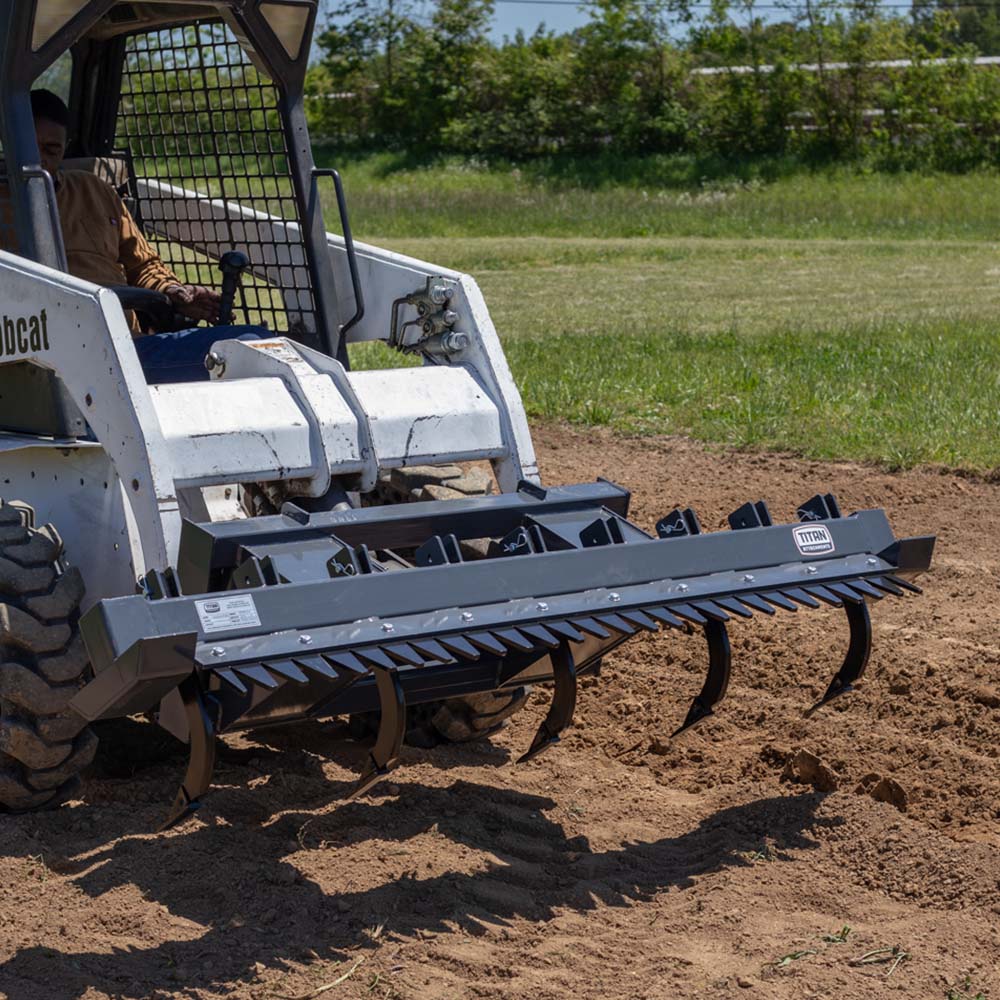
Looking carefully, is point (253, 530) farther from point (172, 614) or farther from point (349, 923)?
point (349, 923)

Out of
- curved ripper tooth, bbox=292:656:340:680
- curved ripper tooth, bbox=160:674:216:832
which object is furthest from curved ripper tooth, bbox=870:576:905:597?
curved ripper tooth, bbox=160:674:216:832

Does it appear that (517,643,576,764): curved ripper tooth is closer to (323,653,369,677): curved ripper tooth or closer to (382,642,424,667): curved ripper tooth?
(382,642,424,667): curved ripper tooth

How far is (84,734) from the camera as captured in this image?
14.0ft

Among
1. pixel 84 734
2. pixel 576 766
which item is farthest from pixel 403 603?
pixel 576 766

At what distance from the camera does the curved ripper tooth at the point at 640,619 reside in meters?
3.88

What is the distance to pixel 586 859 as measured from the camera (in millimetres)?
4293

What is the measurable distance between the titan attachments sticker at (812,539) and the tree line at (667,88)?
28690mm

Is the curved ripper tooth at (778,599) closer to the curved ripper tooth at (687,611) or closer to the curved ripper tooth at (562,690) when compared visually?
the curved ripper tooth at (687,611)

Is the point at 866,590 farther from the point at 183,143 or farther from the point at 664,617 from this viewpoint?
the point at 183,143

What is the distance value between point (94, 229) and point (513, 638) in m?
2.43

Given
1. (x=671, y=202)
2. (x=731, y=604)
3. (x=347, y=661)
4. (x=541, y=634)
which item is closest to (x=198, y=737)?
(x=347, y=661)

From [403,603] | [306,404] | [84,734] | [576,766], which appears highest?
[306,404]

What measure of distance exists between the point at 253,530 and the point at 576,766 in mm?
1566

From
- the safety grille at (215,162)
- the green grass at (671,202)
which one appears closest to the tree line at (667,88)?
the green grass at (671,202)
